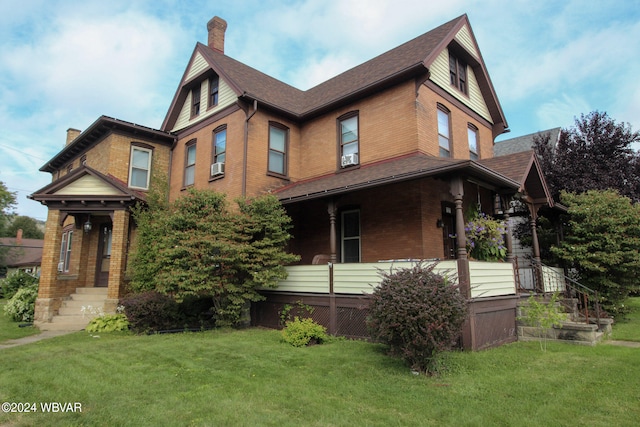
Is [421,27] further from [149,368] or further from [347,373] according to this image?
[149,368]

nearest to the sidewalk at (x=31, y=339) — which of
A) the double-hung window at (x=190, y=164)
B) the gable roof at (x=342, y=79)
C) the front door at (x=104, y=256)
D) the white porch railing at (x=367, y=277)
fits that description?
the front door at (x=104, y=256)

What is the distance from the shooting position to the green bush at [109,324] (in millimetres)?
10477

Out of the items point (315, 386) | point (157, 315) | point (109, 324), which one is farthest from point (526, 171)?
point (109, 324)

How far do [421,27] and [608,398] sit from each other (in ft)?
43.7

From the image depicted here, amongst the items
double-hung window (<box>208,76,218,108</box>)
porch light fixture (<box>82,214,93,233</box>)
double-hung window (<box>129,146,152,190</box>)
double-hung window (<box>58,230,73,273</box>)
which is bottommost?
double-hung window (<box>58,230,73,273</box>)

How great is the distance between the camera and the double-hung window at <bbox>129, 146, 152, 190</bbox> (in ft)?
49.8

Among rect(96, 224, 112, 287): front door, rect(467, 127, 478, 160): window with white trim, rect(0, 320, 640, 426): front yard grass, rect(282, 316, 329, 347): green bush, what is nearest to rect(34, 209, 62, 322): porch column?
rect(96, 224, 112, 287): front door

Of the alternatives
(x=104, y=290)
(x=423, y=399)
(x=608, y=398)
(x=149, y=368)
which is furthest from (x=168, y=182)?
(x=608, y=398)

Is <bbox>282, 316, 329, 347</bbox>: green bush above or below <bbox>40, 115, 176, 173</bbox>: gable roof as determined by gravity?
below

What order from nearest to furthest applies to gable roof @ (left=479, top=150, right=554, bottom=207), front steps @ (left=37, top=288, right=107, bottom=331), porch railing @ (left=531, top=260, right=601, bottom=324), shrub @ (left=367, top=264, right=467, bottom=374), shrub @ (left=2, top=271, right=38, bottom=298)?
shrub @ (left=367, top=264, right=467, bottom=374) → gable roof @ (left=479, top=150, right=554, bottom=207) → porch railing @ (left=531, top=260, right=601, bottom=324) → front steps @ (left=37, top=288, right=107, bottom=331) → shrub @ (left=2, top=271, right=38, bottom=298)

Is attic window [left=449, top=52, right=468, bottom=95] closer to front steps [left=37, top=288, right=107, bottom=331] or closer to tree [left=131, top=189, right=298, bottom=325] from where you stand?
tree [left=131, top=189, right=298, bottom=325]

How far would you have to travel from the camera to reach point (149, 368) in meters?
6.26

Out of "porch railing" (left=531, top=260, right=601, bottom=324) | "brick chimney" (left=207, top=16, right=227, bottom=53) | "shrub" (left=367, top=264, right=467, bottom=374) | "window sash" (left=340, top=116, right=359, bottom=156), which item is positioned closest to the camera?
"shrub" (left=367, top=264, right=467, bottom=374)

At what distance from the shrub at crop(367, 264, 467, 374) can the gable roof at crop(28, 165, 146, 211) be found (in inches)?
392
